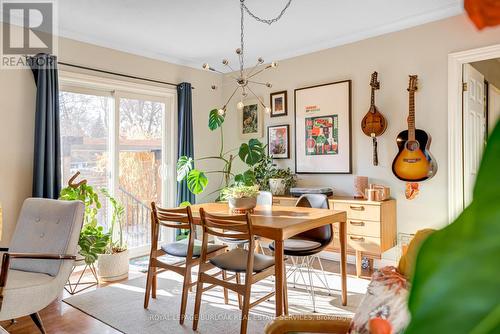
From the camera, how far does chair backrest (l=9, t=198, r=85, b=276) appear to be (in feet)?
7.99

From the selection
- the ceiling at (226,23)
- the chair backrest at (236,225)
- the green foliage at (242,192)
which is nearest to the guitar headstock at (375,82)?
the ceiling at (226,23)

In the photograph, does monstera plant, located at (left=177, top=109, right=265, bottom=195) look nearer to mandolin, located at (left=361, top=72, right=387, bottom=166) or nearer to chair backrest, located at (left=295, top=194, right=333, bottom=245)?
chair backrest, located at (left=295, top=194, right=333, bottom=245)

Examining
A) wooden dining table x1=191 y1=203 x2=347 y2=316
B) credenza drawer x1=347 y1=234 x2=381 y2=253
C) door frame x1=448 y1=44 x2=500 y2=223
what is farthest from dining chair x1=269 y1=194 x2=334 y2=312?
door frame x1=448 y1=44 x2=500 y2=223

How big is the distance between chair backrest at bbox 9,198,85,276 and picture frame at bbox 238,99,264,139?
2899 mm

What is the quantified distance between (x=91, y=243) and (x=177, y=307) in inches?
41.7

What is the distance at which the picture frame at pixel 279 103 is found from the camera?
15.4 feet

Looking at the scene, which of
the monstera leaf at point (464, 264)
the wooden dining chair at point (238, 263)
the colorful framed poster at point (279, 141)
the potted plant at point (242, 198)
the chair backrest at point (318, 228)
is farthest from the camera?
the colorful framed poster at point (279, 141)

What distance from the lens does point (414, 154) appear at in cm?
357

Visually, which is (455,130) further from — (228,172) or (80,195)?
(80,195)

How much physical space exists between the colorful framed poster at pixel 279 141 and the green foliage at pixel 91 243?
7.65 feet

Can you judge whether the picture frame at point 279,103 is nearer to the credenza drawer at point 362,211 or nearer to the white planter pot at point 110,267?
the credenza drawer at point 362,211

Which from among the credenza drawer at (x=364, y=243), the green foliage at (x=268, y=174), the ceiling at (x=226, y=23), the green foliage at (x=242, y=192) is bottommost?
the credenza drawer at (x=364, y=243)

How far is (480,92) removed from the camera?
12.2 ft

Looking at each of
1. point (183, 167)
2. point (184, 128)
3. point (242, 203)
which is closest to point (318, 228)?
point (242, 203)
